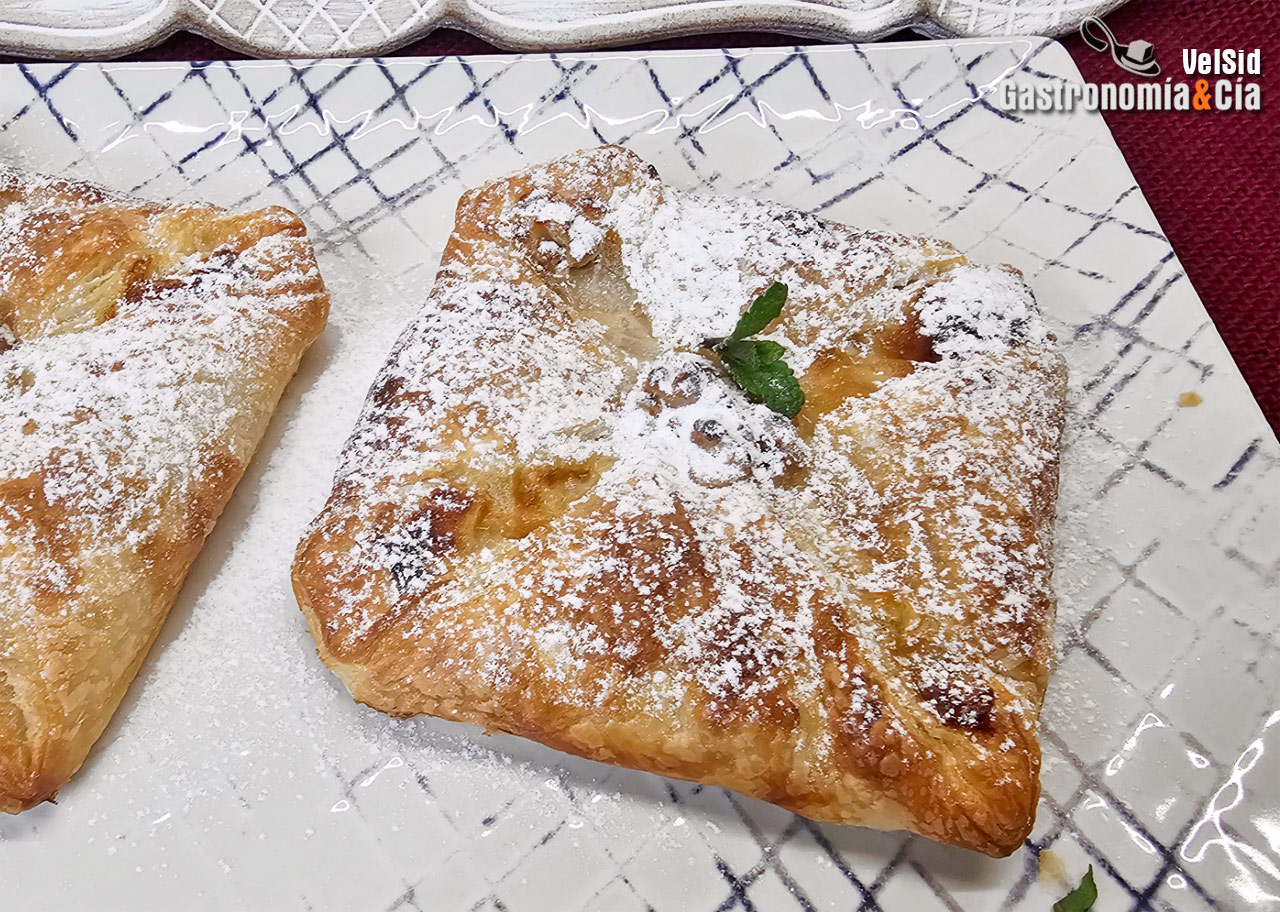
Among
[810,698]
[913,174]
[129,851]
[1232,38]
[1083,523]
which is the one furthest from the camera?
[1232,38]

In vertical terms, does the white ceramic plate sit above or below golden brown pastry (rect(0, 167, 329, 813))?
above

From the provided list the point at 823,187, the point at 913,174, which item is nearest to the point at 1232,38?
the point at 913,174

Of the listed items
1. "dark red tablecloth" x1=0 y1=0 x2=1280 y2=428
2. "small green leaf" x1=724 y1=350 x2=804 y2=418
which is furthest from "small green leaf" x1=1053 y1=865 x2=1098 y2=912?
"dark red tablecloth" x1=0 y1=0 x2=1280 y2=428

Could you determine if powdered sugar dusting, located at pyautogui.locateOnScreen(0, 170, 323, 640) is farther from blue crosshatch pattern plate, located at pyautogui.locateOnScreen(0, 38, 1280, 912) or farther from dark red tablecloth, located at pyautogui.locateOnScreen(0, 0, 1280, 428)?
dark red tablecloth, located at pyautogui.locateOnScreen(0, 0, 1280, 428)

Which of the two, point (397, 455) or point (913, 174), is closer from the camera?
point (397, 455)

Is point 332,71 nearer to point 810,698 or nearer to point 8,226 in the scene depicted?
point 8,226

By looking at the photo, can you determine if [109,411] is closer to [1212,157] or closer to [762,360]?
→ [762,360]

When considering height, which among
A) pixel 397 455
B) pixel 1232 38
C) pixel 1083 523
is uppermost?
pixel 1232 38
